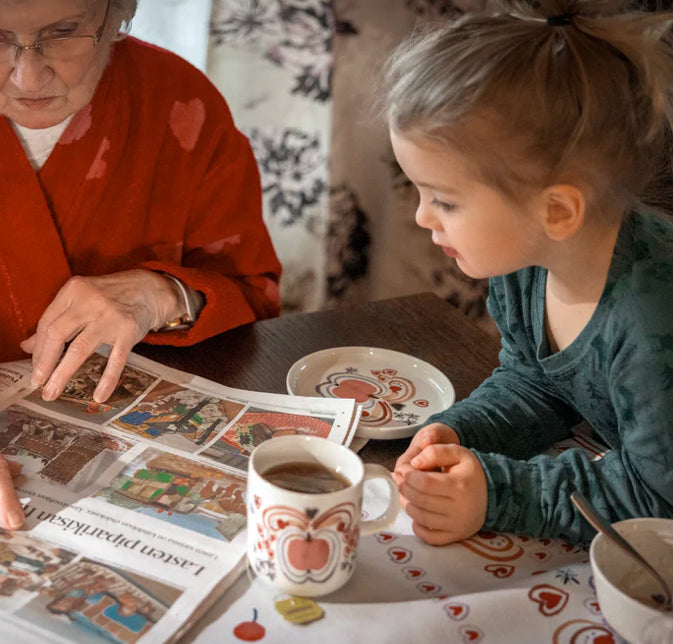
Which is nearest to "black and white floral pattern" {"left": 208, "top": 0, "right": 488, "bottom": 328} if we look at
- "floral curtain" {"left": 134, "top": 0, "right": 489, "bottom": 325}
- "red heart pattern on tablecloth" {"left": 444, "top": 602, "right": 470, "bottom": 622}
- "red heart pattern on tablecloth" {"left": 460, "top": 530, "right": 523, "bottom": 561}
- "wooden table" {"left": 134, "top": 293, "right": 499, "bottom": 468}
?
"floral curtain" {"left": 134, "top": 0, "right": 489, "bottom": 325}

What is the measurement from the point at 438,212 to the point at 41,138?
62 centimetres

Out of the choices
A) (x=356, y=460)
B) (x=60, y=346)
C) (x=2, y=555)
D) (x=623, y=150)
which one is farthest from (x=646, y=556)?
(x=60, y=346)

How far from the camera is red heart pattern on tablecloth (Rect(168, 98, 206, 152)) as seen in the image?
129cm

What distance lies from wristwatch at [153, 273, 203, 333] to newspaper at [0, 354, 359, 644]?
0.32ft

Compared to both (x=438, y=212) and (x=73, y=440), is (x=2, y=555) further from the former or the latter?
(x=438, y=212)

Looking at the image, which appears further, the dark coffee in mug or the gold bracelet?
the gold bracelet

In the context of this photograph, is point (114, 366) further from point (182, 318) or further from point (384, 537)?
point (384, 537)

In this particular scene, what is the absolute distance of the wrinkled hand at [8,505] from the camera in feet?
2.53

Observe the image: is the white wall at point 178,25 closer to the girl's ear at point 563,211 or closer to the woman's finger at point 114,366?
the woman's finger at point 114,366

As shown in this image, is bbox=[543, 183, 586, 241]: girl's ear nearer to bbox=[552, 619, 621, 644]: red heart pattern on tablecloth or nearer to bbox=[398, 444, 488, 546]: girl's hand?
bbox=[398, 444, 488, 546]: girl's hand

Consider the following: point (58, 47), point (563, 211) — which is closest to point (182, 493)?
point (563, 211)

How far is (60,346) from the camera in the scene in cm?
104

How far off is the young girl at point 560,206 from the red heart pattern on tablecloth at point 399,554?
27 millimetres

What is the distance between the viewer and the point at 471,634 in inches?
27.1
